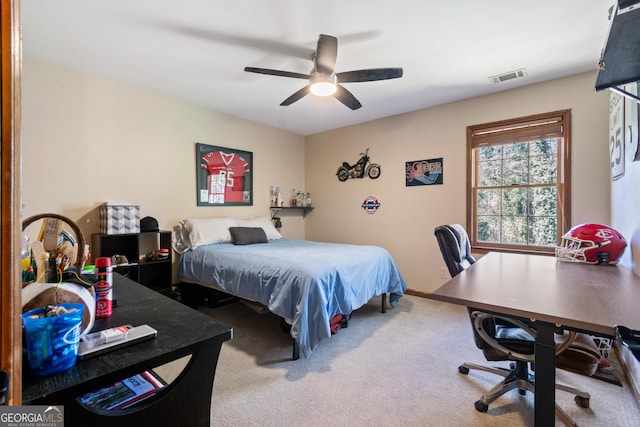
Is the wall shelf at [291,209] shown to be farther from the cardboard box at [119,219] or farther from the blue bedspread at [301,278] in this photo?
the cardboard box at [119,219]

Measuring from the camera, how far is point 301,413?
1.65 metres

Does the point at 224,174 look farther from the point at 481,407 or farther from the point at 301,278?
the point at 481,407

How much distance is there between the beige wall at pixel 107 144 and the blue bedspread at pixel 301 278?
3.03 feet

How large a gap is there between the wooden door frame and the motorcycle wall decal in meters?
4.11

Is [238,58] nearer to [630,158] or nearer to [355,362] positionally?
[355,362]

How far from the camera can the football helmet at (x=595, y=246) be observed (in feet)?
6.04

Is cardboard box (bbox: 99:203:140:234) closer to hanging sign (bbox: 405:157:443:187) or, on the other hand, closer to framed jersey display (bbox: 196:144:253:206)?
framed jersey display (bbox: 196:144:253:206)

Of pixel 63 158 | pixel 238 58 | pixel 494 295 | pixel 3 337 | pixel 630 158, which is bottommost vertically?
pixel 494 295

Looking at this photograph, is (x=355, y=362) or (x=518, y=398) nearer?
(x=518, y=398)

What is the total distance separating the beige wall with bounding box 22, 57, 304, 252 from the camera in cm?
262

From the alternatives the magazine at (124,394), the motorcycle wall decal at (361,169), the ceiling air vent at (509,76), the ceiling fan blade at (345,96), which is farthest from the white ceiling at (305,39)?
the magazine at (124,394)

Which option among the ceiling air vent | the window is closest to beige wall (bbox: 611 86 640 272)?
the window

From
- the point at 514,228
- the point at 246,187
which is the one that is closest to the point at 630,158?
the point at 514,228

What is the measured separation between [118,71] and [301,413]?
11.4 ft
